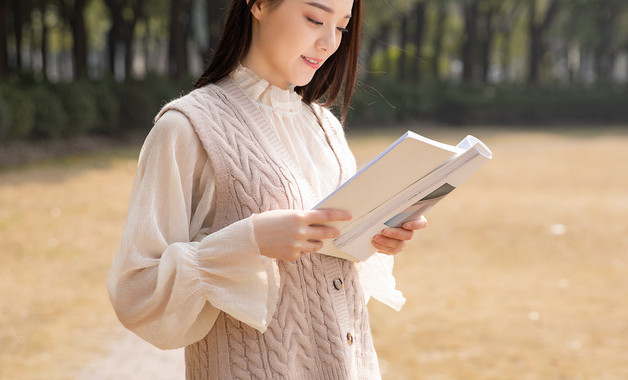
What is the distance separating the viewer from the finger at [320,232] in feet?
4.98

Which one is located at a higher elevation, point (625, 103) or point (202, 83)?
point (202, 83)

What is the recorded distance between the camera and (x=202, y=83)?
1.83 m

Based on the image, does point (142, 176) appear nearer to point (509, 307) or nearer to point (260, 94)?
point (260, 94)

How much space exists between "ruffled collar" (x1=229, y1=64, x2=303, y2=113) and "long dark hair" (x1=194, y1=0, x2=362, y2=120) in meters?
0.03

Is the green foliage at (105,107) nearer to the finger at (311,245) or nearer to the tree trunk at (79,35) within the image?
the tree trunk at (79,35)

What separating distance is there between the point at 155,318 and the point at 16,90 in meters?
13.0

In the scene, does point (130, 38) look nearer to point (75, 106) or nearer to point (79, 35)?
point (79, 35)

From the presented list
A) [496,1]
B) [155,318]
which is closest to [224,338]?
[155,318]

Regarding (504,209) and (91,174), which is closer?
(504,209)

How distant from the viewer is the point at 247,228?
5.05 ft

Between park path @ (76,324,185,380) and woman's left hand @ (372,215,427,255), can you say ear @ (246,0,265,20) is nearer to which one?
woman's left hand @ (372,215,427,255)

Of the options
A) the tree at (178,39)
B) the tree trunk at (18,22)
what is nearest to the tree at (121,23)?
the tree at (178,39)

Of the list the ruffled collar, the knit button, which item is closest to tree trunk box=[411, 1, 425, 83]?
the ruffled collar

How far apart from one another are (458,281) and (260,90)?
5.21 m
